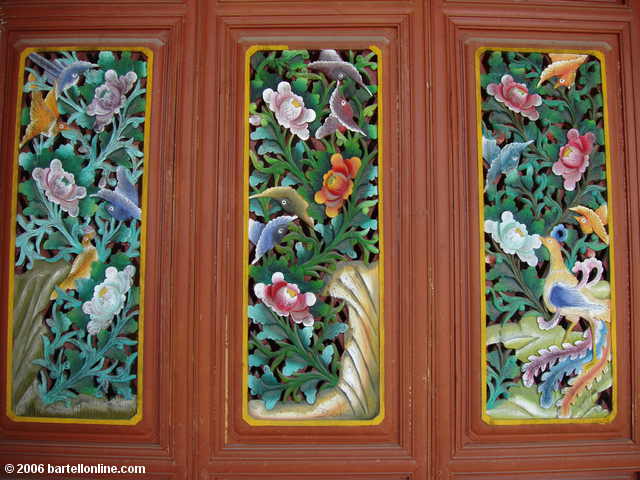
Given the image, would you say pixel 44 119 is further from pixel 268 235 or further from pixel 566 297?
pixel 566 297

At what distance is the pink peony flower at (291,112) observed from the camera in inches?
Answer: 65.6

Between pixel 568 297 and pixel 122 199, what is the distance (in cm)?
151

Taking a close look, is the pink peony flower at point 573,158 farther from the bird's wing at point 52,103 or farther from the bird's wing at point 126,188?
the bird's wing at point 52,103

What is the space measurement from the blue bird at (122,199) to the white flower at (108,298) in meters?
0.18

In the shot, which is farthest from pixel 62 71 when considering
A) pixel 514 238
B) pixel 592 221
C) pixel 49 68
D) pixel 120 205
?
pixel 592 221

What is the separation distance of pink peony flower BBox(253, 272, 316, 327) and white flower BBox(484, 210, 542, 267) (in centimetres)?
64

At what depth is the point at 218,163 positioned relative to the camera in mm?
1655

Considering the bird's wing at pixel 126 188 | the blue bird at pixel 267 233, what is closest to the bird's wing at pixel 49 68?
the bird's wing at pixel 126 188

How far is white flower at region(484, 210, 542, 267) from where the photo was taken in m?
1.65

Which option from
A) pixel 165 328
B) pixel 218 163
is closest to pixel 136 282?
pixel 165 328

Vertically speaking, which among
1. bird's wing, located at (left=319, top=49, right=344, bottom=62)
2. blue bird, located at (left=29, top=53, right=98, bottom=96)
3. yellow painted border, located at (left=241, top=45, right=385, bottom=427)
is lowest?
yellow painted border, located at (left=241, top=45, right=385, bottom=427)

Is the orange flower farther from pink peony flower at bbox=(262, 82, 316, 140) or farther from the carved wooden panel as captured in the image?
the carved wooden panel

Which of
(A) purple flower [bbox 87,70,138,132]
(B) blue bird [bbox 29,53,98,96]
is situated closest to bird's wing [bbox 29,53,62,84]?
A: (B) blue bird [bbox 29,53,98,96]

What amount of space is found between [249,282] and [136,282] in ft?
1.22
